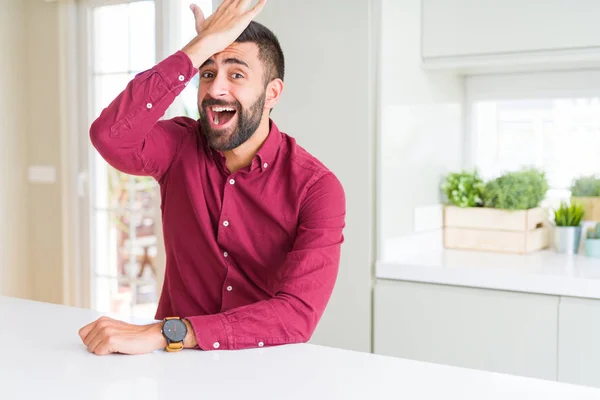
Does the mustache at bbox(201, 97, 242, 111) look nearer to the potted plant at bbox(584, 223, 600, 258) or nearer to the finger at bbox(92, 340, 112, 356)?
the finger at bbox(92, 340, 112, 356)

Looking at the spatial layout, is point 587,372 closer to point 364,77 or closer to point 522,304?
point 522,304

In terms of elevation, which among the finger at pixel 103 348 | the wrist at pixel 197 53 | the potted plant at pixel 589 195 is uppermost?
the wrist at pixel 197 53

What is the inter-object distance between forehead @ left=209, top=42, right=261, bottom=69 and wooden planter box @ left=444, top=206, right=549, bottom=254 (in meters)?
1.61

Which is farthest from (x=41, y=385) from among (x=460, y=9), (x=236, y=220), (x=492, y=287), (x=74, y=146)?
(x=74, y=146)

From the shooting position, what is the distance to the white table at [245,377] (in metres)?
1.20

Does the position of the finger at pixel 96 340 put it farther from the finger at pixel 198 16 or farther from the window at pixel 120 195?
the window at pixel 120 195

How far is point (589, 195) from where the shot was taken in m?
3.17

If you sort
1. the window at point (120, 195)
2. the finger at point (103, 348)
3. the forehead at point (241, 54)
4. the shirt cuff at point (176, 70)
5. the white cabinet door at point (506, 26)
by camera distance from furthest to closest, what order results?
the window at point (120, 195), the white cabinet door at point (506, 26), the forehead at point (241, 54), the shirt cuff at point (176, 70), the finger at point (103, 348)

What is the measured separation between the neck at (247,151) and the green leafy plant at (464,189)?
1501 millimetres

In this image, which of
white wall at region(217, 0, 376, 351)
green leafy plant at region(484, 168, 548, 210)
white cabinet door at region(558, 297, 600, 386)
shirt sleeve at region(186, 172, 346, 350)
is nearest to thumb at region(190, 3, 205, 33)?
shirt sleeve at region(186, 172, 346, 350)

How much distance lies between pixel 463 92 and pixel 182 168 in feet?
6.36

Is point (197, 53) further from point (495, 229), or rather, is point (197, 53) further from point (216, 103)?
point (495, 229)

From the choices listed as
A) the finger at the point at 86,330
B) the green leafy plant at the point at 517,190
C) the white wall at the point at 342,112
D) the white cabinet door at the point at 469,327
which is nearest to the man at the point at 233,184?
the finger at the point at 86,330

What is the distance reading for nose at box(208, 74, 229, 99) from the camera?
1.73 meters
